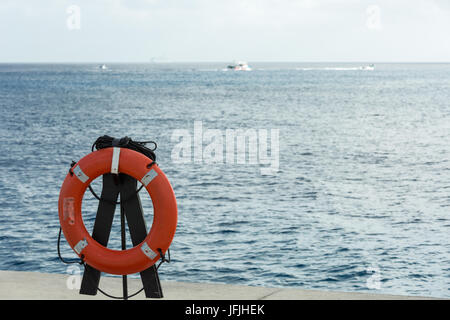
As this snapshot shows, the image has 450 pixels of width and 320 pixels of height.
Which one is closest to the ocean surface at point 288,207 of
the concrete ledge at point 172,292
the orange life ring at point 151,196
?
the concrete ledge at point 172,292

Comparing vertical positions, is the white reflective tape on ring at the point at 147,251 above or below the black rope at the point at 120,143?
below

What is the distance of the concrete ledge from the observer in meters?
3.45

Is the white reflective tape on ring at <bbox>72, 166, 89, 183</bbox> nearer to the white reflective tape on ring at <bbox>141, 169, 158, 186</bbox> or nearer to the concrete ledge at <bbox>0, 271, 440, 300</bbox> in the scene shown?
the white reflective tape on ring at <bbox>141, 169, 158, 186</bbox>

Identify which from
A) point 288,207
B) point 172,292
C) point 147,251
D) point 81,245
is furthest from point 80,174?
point 288,207

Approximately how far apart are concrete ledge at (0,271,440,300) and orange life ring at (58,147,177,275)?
0.89ft

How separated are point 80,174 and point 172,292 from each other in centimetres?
89

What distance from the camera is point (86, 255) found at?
134 inches

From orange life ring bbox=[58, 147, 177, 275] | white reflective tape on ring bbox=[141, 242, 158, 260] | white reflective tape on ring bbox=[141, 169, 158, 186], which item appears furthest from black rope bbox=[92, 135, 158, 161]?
white reflective tape on ring bbox=[141, 242, 158, 260]

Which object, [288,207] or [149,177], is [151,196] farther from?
[288,207]

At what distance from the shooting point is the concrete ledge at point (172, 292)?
3.45 m

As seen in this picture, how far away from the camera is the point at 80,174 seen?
3.38 meters

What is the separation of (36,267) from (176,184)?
6212 mm

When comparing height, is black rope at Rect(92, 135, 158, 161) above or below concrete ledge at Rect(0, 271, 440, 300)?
above

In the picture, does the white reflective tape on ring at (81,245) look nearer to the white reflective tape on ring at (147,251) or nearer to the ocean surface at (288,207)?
the white reflective tape on ring at (147,251)
